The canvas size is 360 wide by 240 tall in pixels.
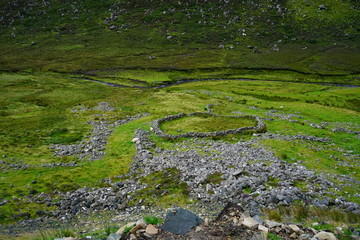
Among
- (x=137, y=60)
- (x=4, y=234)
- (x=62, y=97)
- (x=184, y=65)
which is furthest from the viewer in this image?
(x=137, y=60)

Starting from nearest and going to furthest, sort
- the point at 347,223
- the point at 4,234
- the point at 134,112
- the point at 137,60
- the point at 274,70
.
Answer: the point at 347,223 → the point at 4,234 → the point at 134,112 → the point at 274,70 → the point at 137,60

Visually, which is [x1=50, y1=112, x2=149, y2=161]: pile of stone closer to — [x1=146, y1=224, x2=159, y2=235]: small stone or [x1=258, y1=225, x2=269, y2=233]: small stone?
[x1=146, y1=224, x2=159, y2=235]: small stone

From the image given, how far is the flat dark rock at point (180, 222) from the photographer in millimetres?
13734

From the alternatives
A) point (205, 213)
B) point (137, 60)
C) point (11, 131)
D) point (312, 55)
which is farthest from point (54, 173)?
point (312, 55)

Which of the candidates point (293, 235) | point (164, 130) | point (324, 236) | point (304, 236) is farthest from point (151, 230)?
point (164, 130)

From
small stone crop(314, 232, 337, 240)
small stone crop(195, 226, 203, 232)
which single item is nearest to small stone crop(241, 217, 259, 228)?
small stone crop(195, 226, 203, 232)

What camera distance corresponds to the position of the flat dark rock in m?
13.7

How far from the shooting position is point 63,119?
189 feet

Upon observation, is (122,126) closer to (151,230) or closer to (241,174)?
(241,174)

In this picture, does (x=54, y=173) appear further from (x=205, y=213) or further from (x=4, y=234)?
(x=205, y=213)

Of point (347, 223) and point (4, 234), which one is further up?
point (347, 223)


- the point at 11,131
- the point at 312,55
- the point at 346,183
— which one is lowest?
the point at 11,131

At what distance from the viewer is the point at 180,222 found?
14.2 metres

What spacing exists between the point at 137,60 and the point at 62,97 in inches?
3383
